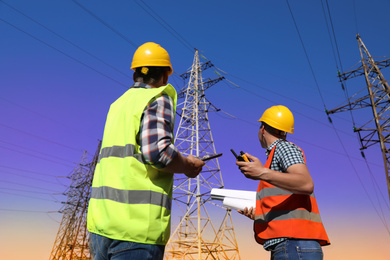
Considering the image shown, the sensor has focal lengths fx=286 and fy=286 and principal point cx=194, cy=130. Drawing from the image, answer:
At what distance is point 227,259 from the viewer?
46.8 ft

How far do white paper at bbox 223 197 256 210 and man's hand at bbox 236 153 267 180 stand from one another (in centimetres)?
66

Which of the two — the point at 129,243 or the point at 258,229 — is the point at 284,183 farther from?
the point at 129,243

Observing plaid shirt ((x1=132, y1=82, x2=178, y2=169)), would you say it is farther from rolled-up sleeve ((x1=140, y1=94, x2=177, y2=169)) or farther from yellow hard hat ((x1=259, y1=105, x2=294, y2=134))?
yellow hard hat ((x1=259, y1=105, x2=294, y2=134))

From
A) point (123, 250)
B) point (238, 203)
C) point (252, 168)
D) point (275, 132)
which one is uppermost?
point (275, 132)

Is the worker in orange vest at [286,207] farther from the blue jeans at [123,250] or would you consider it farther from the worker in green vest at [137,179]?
the blue jeans at [123,250]

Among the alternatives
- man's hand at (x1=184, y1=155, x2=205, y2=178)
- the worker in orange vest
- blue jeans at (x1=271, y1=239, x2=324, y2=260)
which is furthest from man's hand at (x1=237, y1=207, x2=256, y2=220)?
man's hand at (x1=184, y1=155, x2=205, y2=178)

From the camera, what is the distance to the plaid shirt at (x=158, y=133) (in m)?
1.46

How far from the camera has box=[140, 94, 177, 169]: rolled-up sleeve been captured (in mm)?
1457

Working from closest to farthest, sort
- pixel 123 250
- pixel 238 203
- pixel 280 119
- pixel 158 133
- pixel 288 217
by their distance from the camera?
pixel 123 250
pixel 158 133
pixel 288 217
pixel 280 119
pixel 238 203

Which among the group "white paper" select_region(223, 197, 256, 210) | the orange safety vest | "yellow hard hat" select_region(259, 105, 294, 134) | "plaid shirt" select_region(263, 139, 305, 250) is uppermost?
"yellow hard hat" select_region(259, 105, 294, 134)

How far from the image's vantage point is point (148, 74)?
1870mm

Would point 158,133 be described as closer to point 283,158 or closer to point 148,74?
point 148,74

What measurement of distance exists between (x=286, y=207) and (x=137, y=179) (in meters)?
1.12

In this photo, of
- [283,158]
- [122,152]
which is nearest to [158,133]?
[122,152]
